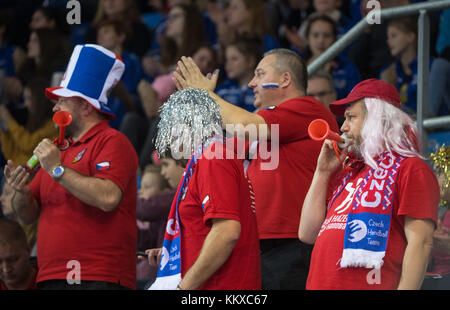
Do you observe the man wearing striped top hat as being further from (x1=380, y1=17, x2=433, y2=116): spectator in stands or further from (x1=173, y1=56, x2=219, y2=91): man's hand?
(x1=380, y1=17, x2=433, y2=116): spectator in stands

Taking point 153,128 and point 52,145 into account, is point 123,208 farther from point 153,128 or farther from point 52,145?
point 153,128

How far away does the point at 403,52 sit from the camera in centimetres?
599

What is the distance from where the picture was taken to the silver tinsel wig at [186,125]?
3131 mm

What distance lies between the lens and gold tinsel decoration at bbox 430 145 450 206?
3.67m

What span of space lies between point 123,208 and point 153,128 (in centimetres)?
Answer: 273

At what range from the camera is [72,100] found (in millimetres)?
4164

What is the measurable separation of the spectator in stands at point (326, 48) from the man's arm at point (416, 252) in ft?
10.5

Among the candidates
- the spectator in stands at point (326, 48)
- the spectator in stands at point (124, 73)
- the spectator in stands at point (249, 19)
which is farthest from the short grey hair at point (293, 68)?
the spectator in stands at point (124, 73)

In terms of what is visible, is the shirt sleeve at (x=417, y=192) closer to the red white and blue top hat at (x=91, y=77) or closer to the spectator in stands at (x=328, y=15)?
the red white and blue top hat at (x=91, y=77)

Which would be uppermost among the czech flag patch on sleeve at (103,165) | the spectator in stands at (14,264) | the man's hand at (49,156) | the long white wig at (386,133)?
the long white wig at (386,133)

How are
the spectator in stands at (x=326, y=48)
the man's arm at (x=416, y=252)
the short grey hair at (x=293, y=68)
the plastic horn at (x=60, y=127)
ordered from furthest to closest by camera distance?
1. the spectator in stands at (x=326, y=48)
2. the short grey hair at (x=293, y=68)
3. the plastic horn at (x=60, y=127)
4. the man's arm at (x=416, y=252)

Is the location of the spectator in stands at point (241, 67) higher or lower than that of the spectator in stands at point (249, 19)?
lower

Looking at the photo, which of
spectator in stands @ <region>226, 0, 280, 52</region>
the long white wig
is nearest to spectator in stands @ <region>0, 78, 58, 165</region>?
spectator in stands @ <region>226, 0, 280, 52</region>
